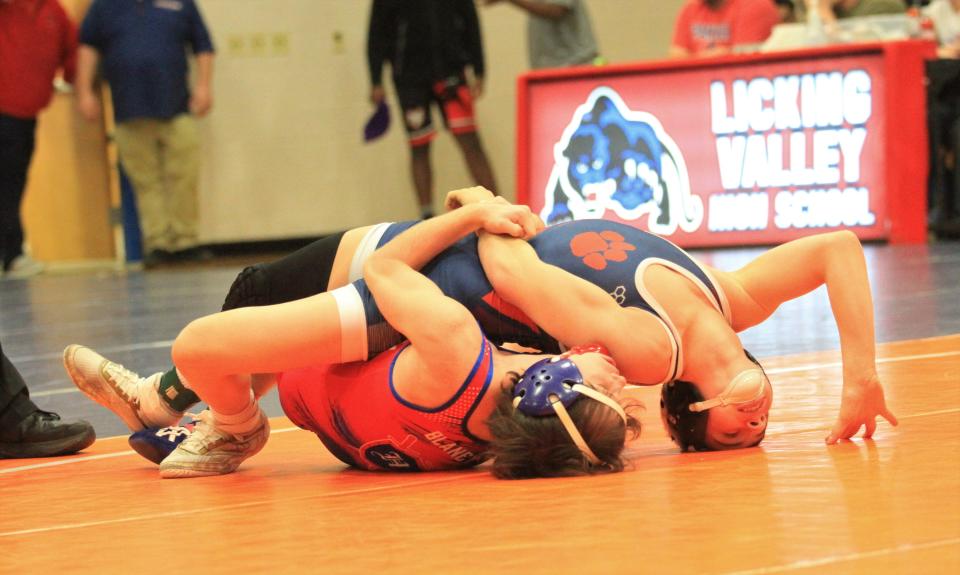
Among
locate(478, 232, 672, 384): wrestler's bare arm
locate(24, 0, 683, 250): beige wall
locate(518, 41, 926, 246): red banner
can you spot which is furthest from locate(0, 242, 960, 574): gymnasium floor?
locate(24, 0, 683, 250): beige wall

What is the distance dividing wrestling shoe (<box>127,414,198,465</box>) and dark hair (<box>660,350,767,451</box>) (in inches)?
38.9

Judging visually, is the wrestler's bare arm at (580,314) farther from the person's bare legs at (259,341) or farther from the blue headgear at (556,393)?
the person's bare legs at (259,341)

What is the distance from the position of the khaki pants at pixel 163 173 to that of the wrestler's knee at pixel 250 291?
7039 mm

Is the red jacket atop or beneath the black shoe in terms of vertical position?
atop

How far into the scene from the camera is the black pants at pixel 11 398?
10.5 feet

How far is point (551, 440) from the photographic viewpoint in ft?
8.14

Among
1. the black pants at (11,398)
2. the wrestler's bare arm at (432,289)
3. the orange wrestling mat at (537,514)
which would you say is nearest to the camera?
the orange wrestling mat at (537,514)

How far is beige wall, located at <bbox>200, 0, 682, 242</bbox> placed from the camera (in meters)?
10.8

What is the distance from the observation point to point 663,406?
278 centimetres

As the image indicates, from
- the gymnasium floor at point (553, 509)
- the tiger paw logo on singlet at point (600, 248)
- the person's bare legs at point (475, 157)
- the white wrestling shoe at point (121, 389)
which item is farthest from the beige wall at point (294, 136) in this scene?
the tiger paw logo on singlet at point (600, 248)

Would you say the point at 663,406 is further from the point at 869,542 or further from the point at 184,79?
the point at 184,79

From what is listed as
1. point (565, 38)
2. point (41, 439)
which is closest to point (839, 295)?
point (41, 439)

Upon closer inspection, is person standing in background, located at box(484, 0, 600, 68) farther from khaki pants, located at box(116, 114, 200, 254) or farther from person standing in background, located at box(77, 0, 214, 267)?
khaki pants, located at box(116, 114, 200, 254)

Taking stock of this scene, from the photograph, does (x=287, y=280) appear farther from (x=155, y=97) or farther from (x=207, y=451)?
(x=155, y=97)
